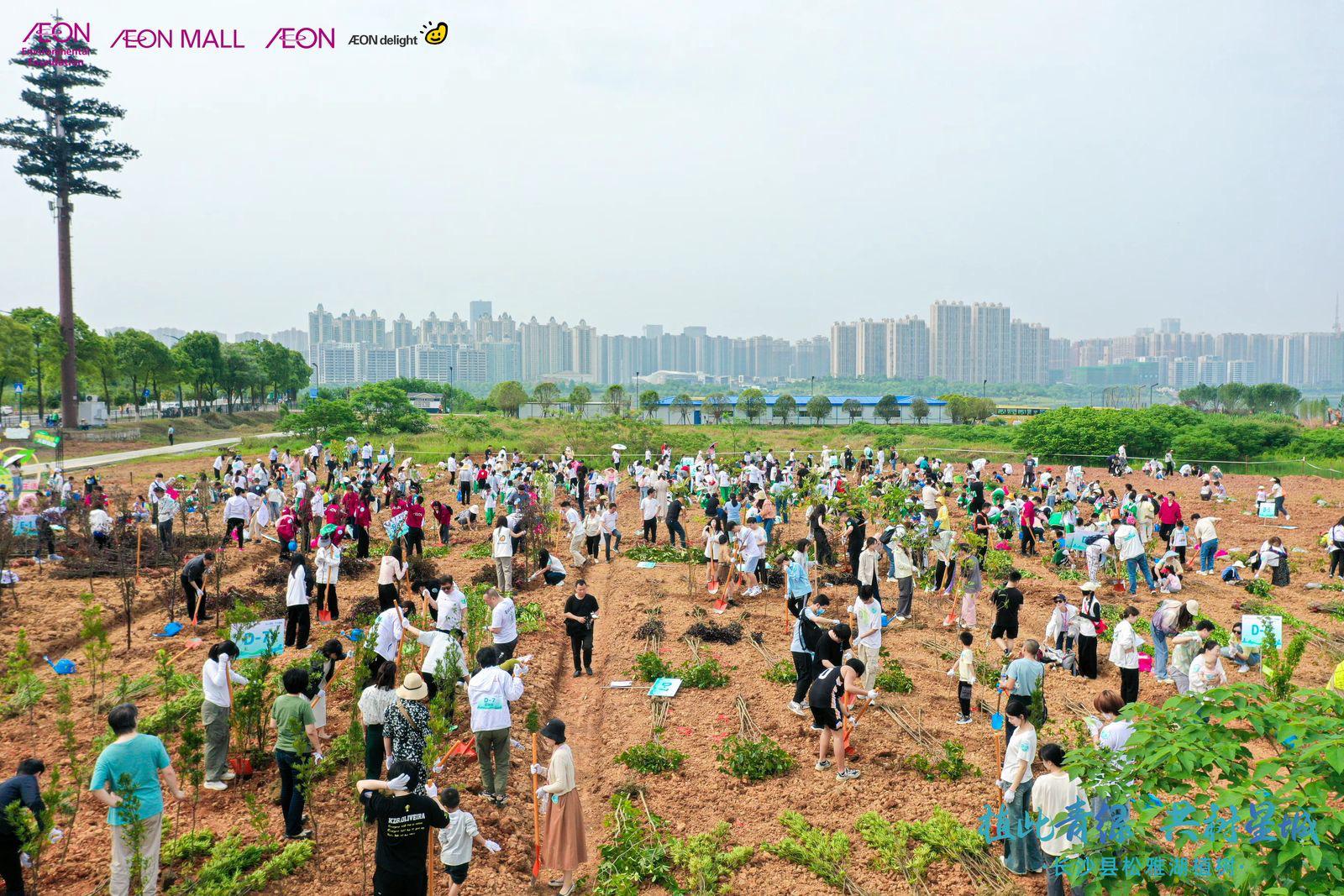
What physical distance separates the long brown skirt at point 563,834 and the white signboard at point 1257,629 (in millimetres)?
8539

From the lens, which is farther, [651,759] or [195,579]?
[195,579]

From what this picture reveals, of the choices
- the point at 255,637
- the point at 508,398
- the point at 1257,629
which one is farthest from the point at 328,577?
the point at 508,398

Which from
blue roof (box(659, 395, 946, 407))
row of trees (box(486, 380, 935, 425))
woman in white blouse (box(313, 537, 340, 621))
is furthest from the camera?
blue roof (box(659, 395, 946, 407))

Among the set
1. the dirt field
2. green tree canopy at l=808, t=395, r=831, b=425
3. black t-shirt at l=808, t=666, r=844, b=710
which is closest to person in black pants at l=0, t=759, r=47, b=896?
the dirt field

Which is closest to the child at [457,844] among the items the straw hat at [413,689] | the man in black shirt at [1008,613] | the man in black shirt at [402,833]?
the man in black shirt at [402,833]

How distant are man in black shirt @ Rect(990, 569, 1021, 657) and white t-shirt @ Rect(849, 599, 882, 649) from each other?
84.0 inches

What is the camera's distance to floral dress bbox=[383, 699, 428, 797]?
18.6ft

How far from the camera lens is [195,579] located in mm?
11078

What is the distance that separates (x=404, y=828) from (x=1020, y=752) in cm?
435

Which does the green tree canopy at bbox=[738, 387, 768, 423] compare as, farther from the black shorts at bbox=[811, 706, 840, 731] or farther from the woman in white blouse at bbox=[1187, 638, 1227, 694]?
the black shorts at bbox=[811, 706, 840, 731]

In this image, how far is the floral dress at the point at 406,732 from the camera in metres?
5.68

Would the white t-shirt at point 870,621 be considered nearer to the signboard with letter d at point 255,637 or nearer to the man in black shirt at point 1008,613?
the man in black shirt at point 1008,613

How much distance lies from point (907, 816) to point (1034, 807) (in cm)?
172

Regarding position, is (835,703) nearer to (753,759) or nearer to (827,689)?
(827,689)
